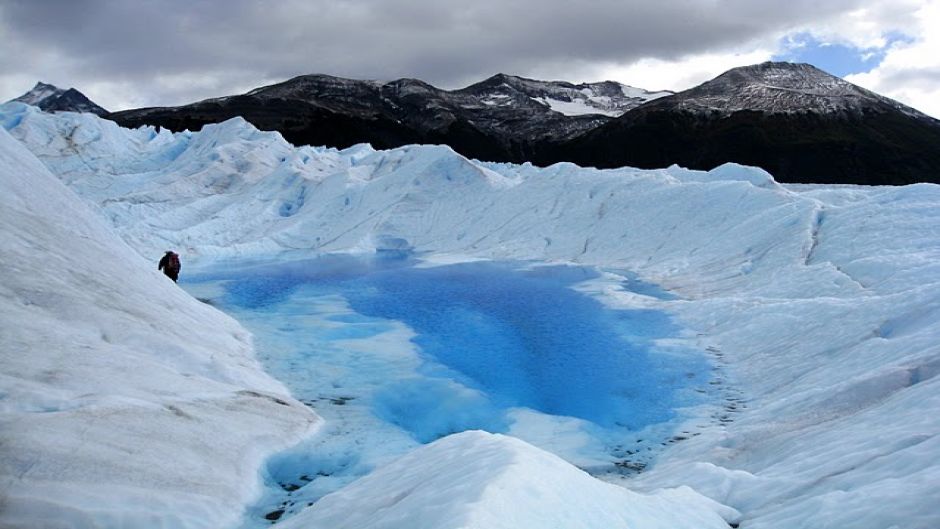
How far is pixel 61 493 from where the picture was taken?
554 centimetres

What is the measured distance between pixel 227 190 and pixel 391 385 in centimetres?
2886

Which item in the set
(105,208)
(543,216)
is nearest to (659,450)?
(543,216)

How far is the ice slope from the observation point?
5.75 m

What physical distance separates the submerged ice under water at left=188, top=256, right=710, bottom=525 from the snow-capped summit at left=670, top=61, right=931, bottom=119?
8244 cm

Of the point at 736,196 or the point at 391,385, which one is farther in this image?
the point at 736,196

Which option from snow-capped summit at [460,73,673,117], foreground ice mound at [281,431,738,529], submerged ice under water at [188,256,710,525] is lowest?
submerged ice under water at [188,256,710,525]

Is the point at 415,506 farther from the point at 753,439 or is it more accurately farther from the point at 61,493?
the point at 753,439

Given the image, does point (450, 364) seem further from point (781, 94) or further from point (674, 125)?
point (781, 94)

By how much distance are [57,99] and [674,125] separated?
97997mm

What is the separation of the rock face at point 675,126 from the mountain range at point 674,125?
0.20m

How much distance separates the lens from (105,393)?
698cm

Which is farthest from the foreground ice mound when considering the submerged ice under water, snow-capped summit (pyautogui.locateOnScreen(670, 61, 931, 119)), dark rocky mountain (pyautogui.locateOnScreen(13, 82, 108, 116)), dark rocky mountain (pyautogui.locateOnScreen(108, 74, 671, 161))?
dark rocky mountain (pyautogui.locateOnScreen(13, 82, 108, 116))

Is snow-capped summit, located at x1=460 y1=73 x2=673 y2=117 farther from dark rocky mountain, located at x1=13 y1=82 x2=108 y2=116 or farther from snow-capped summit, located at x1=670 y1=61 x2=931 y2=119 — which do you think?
dark rocky mountain, located at x1=13 y1=82 x2=108 y2=116

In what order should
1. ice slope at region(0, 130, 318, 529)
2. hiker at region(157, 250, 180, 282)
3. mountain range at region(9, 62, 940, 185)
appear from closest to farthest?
ice slope at region(0, 130, 318, 529) → hiker at region(157, 250, 180, 282) → mountain range at region(9, 62, 940, 185)
